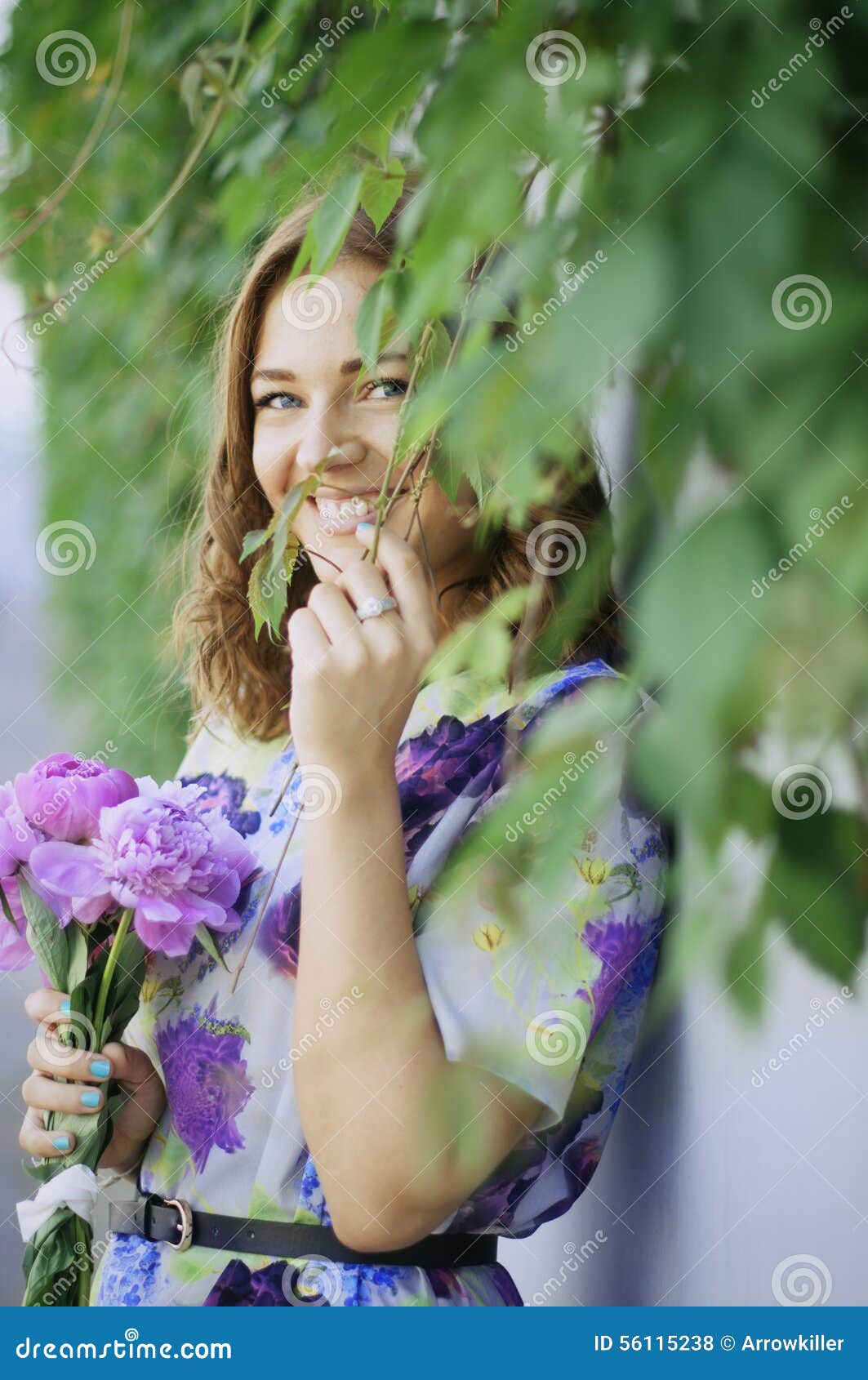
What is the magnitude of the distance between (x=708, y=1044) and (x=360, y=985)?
0.30 m

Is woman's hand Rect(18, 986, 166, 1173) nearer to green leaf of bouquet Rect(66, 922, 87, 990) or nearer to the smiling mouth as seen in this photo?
green leaf of bouquet Rect(66, 922, 87, 990)

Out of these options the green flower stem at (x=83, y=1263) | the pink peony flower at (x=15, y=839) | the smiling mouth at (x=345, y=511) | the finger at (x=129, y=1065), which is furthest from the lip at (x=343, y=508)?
the green flower stem at (x=83, y=1263)

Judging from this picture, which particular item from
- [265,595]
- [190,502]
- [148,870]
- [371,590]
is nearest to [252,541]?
[265,595]

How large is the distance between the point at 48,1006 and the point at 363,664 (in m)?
0.37

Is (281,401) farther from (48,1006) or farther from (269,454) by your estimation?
(48,1006)

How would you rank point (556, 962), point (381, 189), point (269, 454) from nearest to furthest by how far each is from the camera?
point (381, 189) → point (556, 962) → point (269, 454)

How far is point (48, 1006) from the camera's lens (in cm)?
95

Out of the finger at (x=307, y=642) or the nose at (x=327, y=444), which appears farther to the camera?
the nose at (x=327, y=444)

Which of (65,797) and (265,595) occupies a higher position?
(265,595)

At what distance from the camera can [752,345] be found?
0.30 meters

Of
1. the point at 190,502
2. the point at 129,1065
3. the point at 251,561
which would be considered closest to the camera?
the point at 129,1065

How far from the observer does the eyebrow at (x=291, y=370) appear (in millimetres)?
983

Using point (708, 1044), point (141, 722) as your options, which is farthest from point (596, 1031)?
point (141, 722)

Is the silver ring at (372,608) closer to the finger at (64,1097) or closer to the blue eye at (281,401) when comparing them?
the blue eye at (281,401)
